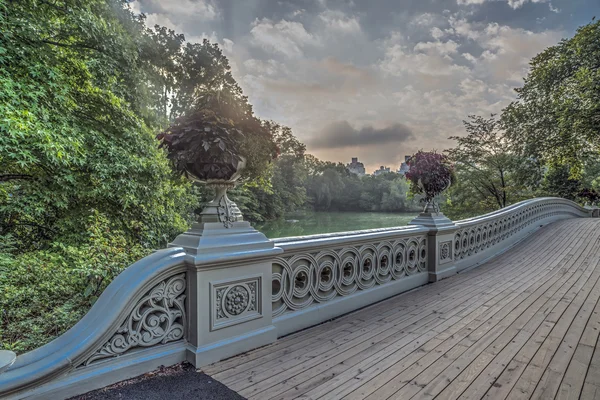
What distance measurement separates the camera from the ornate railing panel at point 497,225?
4.79m

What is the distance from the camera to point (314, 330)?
254cm

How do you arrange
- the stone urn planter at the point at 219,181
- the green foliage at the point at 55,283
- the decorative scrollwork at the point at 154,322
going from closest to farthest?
the decorative scrollwork at the point at 154,322 → the stone urn planter at the point at 219,181 → the green foliage at the point at 55,283

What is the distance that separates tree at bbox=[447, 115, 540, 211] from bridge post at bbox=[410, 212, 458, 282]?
38.1 ft

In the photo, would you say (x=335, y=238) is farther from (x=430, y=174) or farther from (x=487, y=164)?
(x=487, y=164)

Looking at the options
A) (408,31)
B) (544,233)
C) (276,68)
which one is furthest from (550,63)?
(276,68)

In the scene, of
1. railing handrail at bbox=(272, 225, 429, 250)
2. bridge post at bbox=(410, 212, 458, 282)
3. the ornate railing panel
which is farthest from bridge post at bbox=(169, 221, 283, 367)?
the ornate railing panel

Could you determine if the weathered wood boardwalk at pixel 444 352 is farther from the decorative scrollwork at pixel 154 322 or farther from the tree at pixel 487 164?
the tree at pixel 487 164

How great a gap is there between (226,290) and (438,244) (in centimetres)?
317

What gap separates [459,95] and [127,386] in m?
9.12

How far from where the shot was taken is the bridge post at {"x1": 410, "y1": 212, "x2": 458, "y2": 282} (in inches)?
159

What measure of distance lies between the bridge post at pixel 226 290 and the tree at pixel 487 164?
14597 millimetres

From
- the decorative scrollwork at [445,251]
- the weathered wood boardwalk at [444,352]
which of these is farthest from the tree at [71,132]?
the decorative scrollwork at [445,251]

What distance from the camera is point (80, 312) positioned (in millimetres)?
4039

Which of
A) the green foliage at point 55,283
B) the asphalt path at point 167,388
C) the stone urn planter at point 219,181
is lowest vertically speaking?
the green foliage at point 55,283
